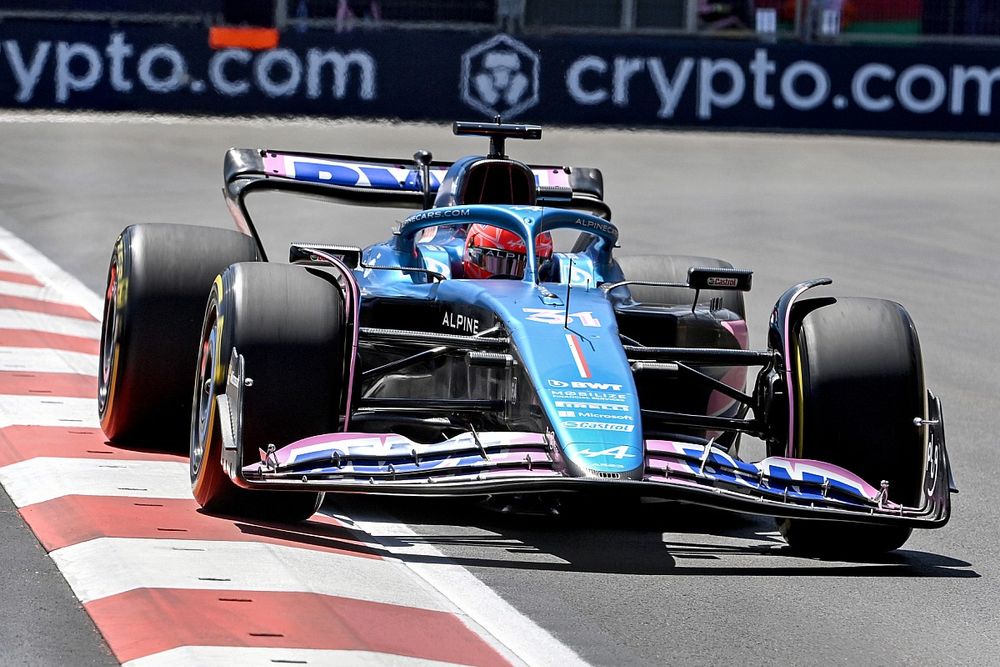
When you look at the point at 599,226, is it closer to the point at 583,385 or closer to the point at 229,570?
the point at 583,385

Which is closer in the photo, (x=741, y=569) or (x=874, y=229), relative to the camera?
(x=741, y=569)

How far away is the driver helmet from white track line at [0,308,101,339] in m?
3.26

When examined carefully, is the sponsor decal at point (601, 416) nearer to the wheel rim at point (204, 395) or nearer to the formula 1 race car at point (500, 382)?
the formula 1 race car at point (500, 382)

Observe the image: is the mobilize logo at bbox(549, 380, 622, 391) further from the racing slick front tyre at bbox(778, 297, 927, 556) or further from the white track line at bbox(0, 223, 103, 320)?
the white track line at bbox(0, 223, 103, 320)

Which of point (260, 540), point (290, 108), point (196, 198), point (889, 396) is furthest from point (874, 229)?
point (260, 540)

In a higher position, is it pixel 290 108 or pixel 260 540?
pixel 290 108

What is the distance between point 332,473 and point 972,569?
2197 mm

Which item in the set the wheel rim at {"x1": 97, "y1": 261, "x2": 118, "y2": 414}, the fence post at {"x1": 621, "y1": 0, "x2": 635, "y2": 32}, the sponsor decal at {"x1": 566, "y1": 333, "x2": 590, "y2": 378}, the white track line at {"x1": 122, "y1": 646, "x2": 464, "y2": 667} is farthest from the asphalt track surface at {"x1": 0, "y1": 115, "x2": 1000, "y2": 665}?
the fence post at {"x1": 621, "y1": 0, "x2": 635, "y2": 32}

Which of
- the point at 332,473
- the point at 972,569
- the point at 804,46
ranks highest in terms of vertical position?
the point at 804,46

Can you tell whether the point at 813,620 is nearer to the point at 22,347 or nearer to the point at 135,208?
the point at 22,347

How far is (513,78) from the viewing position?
75.9ft

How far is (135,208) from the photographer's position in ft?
51.6

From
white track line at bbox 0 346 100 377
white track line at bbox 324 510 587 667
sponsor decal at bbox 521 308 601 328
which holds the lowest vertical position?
white track line at bbox 324 510 587 667

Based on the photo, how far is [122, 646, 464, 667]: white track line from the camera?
446 cm
